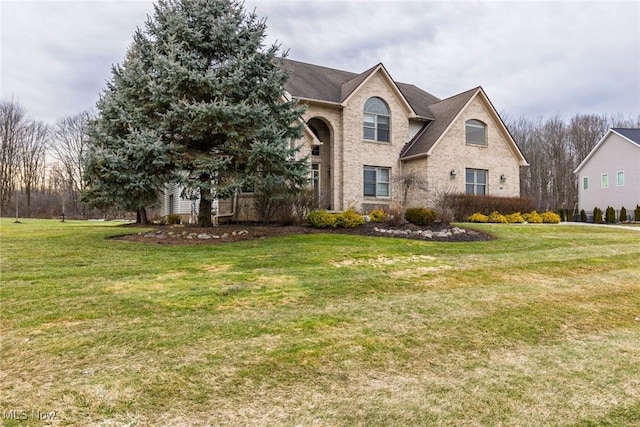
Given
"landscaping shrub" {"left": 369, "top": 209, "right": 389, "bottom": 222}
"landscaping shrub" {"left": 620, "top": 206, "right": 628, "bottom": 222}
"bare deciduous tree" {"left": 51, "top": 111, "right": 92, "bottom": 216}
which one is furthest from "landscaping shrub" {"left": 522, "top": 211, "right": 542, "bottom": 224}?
"bare deciduous tree" {"left": 51, "top": 111, "right": 92, "bottom": 216}

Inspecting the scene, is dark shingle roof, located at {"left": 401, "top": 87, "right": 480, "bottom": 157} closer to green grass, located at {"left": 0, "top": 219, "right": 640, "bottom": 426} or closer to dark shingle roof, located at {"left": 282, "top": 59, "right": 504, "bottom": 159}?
dark shingle roof, located at {"left": 282, "top": 59, "right": 504, "bottom": 159}

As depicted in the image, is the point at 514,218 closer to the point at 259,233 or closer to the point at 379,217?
the point at 379,217

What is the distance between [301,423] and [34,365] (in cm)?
242

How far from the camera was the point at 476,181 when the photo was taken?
74.2ft

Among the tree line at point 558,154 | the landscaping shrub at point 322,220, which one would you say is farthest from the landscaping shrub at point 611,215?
the landscaping shrub at point 322,220

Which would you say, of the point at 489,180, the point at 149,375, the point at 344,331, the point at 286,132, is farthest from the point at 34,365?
the point at 489,180

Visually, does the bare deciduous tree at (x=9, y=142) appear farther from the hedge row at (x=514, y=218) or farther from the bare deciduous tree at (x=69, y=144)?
the hedge row at (x=514, y=218)

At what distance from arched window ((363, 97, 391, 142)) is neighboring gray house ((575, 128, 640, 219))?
68.0 ft

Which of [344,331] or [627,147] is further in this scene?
[627,147]

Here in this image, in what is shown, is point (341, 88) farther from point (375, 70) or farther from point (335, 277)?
point (335, 277)

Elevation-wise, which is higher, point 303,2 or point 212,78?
point 303,2

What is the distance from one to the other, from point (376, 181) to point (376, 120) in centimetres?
327

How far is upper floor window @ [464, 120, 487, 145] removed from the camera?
2245cm

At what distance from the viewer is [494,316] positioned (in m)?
5.20
